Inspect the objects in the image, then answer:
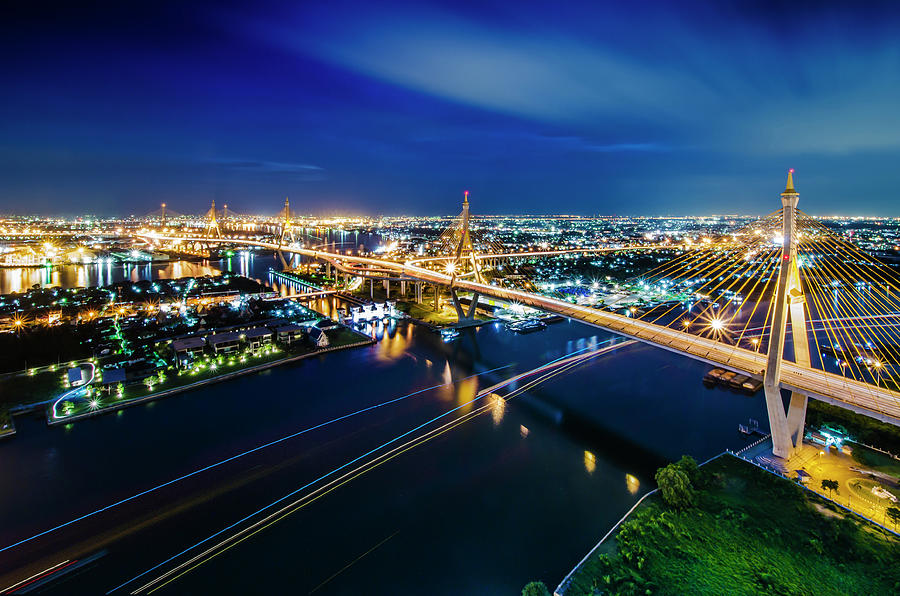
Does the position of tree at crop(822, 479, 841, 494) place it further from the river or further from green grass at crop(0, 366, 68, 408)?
green grass at crop(0, 366, 68, 408)

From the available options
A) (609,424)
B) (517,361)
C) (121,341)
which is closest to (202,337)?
(121,341)

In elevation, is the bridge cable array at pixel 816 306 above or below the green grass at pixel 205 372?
above

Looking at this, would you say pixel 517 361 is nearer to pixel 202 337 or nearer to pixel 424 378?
pixel 424 378

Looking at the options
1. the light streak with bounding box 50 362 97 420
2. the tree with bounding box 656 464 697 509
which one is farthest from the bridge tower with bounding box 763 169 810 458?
the light streak with bounding box 50 362 97 420

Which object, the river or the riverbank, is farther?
the riverbank

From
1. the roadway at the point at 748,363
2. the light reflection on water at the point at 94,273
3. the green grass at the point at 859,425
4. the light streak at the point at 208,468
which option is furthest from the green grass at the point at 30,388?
the light reflection on water at the point at 94,273

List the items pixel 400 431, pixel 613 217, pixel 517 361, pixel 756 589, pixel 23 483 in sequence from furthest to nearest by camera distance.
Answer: pixel 613 217 < pixel 517 361 < pixel 400 431 < pixel 23 483 < pixel 756 589

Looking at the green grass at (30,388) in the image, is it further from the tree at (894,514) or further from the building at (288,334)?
the tree at (894,514)
